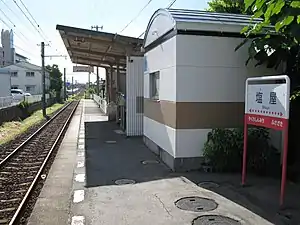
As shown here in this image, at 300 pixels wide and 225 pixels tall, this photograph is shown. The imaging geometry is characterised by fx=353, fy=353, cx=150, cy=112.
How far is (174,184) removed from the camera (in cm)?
696

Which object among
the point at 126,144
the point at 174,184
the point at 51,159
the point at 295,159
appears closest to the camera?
the point at 174,184

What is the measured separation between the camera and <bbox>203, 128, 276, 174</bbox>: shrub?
7555mm

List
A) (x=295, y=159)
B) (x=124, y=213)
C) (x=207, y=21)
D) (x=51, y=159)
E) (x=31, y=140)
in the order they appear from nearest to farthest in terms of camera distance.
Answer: (x=124, y=213) → (x=295, y=159) → (x=207, y=21) → (x=51, y=159) → (x=31, y=140)

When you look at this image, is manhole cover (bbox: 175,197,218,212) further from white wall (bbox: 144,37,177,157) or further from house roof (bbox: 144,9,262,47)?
house roof (bbox: 144,9,262,47)

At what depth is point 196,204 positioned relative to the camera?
226 inches

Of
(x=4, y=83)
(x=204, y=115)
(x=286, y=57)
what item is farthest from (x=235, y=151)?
(x=4, y=83)

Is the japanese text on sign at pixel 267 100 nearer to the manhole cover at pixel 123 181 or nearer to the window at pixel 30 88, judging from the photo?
the manhole cover at pixel 123 181

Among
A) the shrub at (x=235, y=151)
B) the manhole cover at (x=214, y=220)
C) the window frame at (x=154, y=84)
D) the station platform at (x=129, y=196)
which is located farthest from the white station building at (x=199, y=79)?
the manhole cover at (x=214, y=220)

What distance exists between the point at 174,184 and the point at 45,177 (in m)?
3.07

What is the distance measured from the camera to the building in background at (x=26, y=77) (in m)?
56.9

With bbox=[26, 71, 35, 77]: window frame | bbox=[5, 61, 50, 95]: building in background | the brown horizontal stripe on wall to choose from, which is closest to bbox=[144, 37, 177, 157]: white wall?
the brown horizontal stripe on wall

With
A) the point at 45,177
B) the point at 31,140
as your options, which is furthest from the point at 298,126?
the point at 31,140

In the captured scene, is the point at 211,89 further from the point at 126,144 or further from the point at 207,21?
the point at 126,144

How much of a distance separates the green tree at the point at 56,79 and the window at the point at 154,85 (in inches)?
1786
